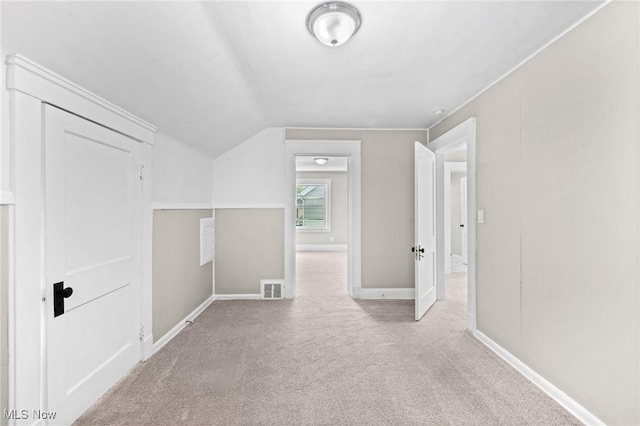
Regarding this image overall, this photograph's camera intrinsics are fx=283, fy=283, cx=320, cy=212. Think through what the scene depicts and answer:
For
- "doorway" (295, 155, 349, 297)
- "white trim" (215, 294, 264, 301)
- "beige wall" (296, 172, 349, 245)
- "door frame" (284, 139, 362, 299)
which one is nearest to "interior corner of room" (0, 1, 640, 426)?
"white trim" (215, 294, 264, 301)

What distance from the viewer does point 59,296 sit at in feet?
5.09

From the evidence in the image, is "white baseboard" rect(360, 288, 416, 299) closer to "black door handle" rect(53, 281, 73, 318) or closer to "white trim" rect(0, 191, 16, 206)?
"black door handle" rect(53, 281, 73, 318)

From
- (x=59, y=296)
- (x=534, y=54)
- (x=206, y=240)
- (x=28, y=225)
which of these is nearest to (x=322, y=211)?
(x=206, y=240)

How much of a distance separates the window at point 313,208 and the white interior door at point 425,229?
210 inches

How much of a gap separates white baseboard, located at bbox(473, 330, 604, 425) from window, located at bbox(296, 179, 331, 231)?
6507 mm

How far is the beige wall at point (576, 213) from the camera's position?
1.44 meters

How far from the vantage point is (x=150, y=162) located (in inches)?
94.0

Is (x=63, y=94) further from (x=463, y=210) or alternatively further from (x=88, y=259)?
(x=463, y=210)

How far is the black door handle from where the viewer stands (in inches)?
60.3

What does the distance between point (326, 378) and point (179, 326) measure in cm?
169

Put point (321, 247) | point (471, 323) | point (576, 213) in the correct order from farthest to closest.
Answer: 1. point (321, 247)
2. point (471, 323)
3. point (576, 213)

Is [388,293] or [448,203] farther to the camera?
[448,203]

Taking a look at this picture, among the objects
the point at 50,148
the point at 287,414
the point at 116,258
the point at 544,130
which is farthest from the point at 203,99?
the point at 544,130

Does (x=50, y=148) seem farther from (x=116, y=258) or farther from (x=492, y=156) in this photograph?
(x=492, y=156)
